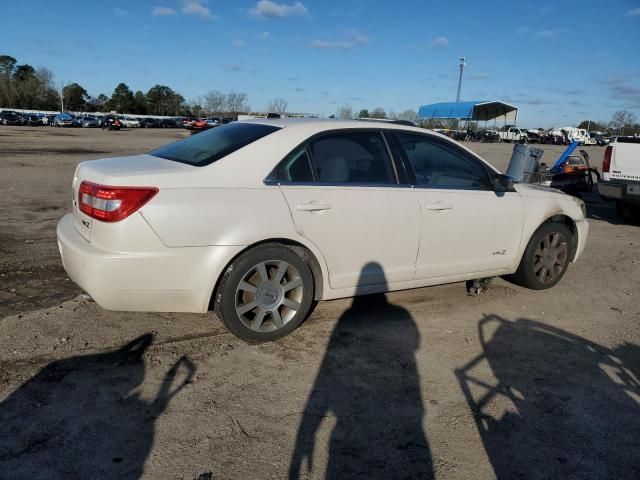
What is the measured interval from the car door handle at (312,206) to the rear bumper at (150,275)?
0.56 meters

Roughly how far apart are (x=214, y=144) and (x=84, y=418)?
2196 millimetres

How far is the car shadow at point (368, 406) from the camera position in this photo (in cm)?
269

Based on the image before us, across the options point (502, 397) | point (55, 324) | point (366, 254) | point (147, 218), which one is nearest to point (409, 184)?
point (366, 254)

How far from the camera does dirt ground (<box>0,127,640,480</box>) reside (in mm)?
2699

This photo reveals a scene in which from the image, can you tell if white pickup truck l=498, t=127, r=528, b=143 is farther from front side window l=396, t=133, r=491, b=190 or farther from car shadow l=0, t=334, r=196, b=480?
car shadow l=0, t=334, r=196, b=480

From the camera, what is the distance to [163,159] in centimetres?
420

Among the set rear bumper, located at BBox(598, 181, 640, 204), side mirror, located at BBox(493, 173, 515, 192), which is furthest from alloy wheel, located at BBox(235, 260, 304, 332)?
rear bumper, located at BBox(598, 181, 640, 204)

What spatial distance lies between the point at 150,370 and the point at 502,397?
228 centimetres

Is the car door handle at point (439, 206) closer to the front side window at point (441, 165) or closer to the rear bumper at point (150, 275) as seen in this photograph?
the front side window at point (441, 165)

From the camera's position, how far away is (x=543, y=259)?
5.49 metres

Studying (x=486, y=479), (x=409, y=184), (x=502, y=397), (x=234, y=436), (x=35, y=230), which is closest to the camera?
(x=486, y=479)

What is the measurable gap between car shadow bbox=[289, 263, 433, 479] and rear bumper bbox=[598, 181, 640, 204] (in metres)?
6.15

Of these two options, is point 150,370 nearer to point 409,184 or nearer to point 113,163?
point 113,163

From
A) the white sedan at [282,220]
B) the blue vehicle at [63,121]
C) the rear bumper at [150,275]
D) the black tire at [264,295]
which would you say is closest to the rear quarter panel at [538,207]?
the white sedan at [282,220]
